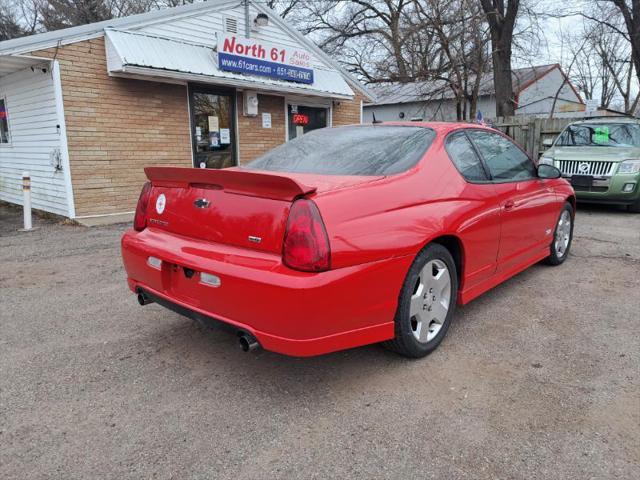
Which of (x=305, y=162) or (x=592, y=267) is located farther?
(x=592, y=267)

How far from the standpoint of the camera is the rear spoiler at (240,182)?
2.42 m

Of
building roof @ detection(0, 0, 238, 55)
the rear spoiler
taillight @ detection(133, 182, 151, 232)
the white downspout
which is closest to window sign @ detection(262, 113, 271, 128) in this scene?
building roof @ detection(0, 0, 238, 55)

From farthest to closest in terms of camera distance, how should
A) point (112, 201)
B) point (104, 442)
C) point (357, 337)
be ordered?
point (112, 201) → point (357, 337) → point (104, 442)

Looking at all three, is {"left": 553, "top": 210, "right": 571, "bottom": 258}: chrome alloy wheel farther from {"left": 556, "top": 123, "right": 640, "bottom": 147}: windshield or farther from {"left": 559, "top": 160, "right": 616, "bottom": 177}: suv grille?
{"left": 556, "top": 123, "right": 640, "bottom": 147}: windshield

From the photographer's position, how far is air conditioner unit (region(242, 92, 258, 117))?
10453 millimetres

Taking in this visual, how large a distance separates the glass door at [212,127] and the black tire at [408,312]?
24.9ft

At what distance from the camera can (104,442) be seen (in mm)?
2273

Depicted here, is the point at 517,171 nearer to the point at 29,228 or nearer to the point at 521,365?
the point at 521,365

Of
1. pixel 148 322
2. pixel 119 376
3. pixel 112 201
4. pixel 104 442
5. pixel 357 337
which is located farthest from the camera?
pixel 112 201

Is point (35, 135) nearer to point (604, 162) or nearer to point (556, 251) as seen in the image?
point (556, 251)

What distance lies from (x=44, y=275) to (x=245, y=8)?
25.2 feet

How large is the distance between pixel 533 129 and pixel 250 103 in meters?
8.72

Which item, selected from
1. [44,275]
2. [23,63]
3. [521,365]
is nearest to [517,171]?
[521,365]

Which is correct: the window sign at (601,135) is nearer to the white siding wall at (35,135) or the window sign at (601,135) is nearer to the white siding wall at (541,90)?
the white siding wall at (35,135)
